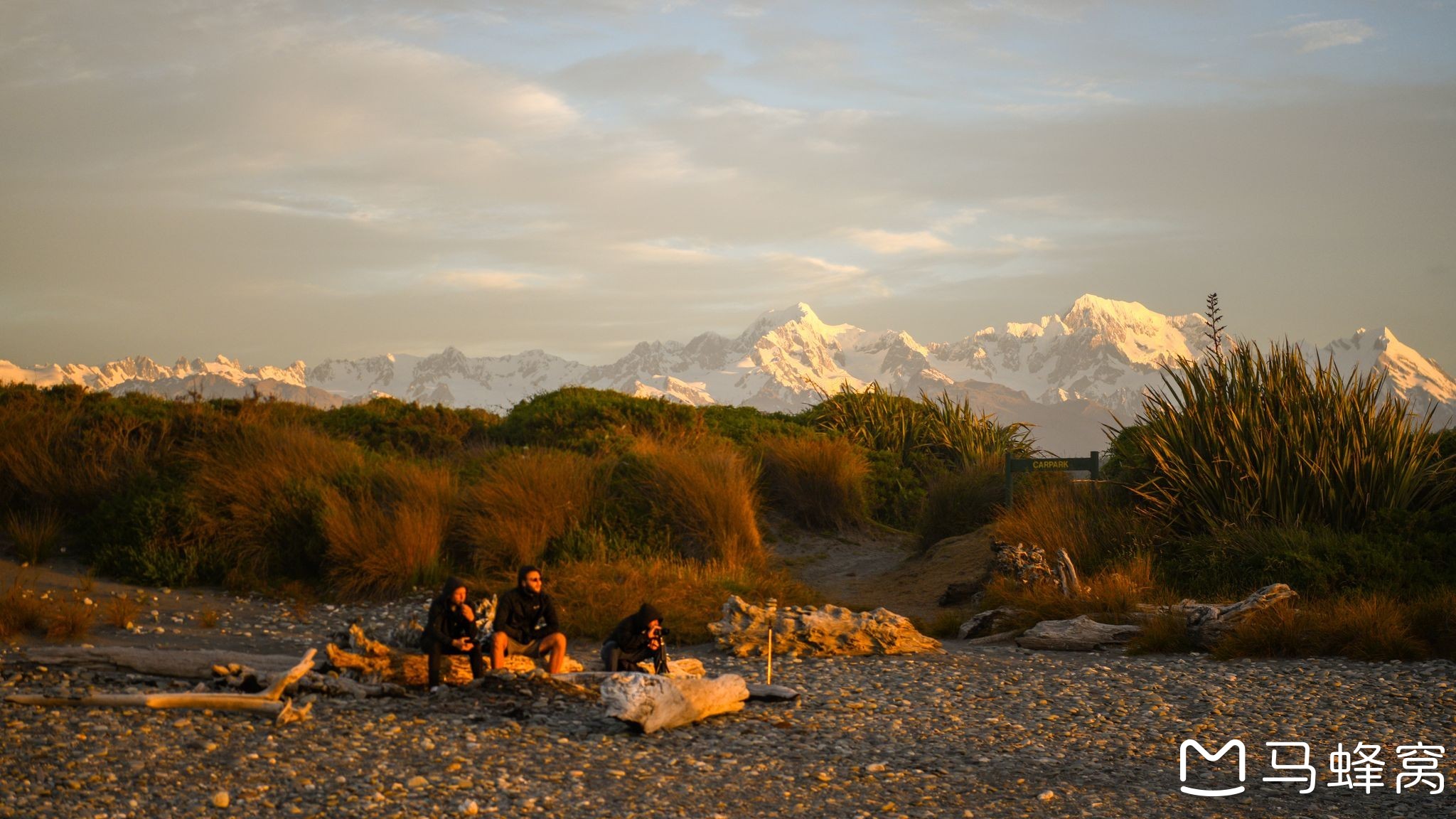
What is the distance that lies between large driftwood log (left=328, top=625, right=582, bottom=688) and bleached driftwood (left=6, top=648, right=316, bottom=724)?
64 centimetres

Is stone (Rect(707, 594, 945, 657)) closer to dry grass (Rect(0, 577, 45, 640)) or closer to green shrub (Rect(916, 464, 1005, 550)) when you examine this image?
dry grass (Rect(0, 577, 45, 640))

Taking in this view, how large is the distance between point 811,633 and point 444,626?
10.0 ft

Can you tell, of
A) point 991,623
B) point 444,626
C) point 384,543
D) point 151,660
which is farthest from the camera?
point 384,543

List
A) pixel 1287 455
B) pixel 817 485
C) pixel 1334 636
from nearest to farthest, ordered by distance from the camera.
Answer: pixel 1334 636
pixel 1287 455
pixel 817 485

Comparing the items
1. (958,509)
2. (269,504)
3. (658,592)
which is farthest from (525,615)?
(958,509)

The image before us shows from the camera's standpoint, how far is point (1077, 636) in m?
9.37

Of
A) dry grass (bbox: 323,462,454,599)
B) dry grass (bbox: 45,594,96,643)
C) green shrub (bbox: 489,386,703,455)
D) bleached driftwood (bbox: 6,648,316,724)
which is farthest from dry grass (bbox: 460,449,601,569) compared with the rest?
bleached driftwood (bbox: 6,648,316,724)

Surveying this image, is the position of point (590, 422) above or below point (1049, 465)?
above

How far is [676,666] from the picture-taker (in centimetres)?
748

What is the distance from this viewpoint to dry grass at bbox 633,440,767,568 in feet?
40.7

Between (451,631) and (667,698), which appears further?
(451,631)

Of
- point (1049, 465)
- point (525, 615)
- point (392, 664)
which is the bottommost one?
point (392, 664)

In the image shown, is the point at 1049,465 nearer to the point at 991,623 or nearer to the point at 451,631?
the point at 991,623

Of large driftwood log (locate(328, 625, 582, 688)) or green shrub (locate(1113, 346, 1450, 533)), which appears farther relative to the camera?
green shrub (locate(1113, 346, 1450, 533))
